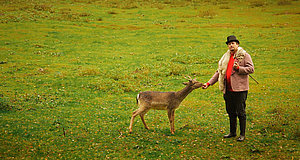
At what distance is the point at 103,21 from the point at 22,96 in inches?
1239

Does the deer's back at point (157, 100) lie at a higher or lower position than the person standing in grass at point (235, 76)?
lower

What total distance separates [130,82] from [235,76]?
34.8ft

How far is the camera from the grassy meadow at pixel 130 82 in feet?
31.6

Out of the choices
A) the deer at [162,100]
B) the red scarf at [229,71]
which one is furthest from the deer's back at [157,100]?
the red scarf at [229,71]

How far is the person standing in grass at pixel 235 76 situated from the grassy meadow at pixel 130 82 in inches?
53.2

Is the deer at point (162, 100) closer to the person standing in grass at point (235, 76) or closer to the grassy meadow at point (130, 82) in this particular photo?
the grassy meadow at point (130, 82)

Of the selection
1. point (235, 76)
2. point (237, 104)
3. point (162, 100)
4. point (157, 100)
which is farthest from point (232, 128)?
point (157, 100)

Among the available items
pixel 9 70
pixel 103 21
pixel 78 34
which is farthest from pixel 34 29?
pixel 9 70

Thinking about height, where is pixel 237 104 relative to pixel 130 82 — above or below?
above

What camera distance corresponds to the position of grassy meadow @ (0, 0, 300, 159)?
9.62 metres

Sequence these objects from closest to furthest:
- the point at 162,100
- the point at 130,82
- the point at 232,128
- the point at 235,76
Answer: the point at 235,76, the point at 232,128, the point at 162,100, the point at 130,82

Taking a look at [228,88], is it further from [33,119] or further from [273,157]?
[33,119]

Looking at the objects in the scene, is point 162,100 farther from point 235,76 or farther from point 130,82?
point 130,82

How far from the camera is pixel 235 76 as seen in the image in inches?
360
